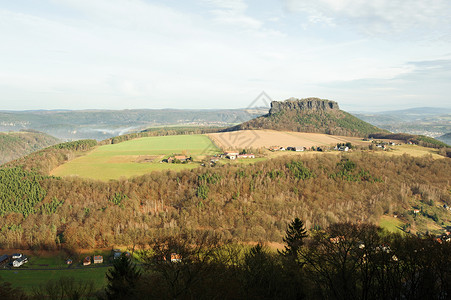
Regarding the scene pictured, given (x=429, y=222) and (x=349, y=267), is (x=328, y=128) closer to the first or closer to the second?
(x=429, y=222)

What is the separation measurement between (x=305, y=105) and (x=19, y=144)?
684 feet

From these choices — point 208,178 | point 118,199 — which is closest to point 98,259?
point 118,199

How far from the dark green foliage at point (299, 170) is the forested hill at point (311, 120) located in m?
70.2

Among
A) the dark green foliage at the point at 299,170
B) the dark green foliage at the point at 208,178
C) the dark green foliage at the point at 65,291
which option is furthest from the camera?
the dark green foliage at the point at 299,170

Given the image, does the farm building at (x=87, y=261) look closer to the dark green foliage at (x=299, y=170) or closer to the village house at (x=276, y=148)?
the dark green foliage at (x=299, y=170)

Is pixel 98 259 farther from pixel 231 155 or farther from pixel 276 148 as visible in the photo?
pixel 276 148

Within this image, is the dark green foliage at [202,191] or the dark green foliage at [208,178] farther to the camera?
the dark green foliage at [208,178]

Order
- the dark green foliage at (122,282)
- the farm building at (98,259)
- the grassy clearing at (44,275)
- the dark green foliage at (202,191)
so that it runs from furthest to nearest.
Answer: the dark green foliage at (202,191)
the farm building at (98,259)
the grassy clearing at (44,275)
the dark green foliage at (122,282)

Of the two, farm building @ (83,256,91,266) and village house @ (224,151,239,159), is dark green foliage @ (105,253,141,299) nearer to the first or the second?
farm building @ (83,256,91,266)

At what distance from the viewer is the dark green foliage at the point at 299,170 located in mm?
59281

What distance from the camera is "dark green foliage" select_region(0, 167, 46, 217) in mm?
48062

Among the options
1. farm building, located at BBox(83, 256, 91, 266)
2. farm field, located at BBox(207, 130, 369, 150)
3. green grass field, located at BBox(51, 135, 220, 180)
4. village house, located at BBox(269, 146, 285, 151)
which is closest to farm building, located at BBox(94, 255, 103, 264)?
farm building, located at BBox(83, 256, 91, 266)

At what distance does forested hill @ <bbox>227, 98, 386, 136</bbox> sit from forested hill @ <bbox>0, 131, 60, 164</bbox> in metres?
149

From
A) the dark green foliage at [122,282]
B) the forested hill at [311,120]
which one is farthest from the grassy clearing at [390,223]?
the forested hill at [311,120]
